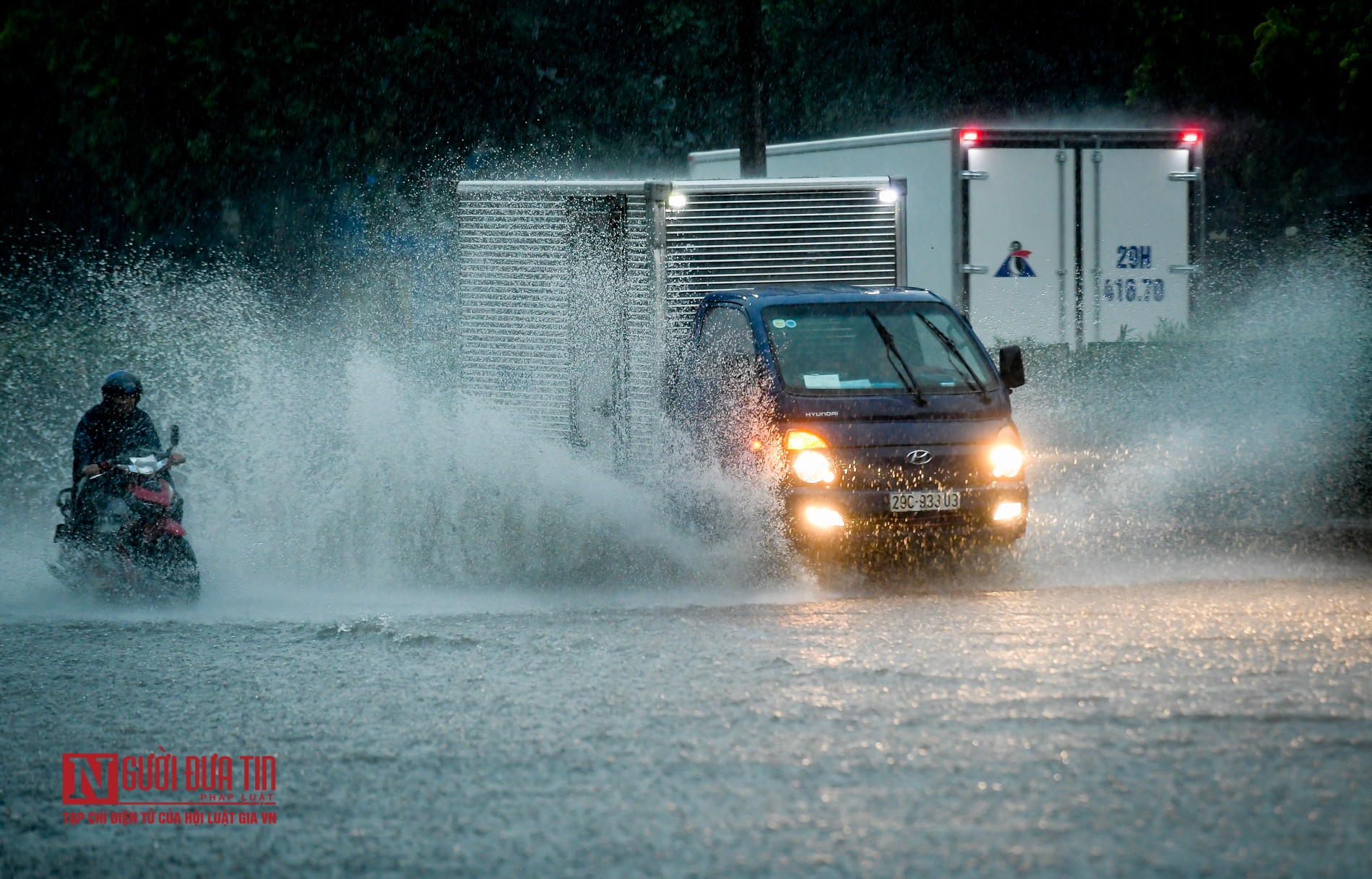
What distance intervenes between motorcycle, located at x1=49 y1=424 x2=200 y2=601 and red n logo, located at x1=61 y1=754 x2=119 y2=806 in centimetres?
383

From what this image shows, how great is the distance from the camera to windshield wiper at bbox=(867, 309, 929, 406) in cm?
1051

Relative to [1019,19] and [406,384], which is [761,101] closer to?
[406,384]

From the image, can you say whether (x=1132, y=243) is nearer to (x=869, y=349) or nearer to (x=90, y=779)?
(x=869, y=349)

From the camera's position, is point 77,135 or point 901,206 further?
point 77,135

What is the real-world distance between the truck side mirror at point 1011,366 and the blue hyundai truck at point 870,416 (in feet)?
0.03

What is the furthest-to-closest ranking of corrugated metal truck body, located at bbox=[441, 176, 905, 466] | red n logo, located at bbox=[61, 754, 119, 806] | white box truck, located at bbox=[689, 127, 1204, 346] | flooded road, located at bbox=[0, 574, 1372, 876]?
white box truck, located at bbox=[689, 127, 1204, 346]
corrugated metal truck body, located at bbox=[441, 176, 905, 466]
red n logo, located at bbox=[61, 754, 119, 806]
flooded road, located at bbox=[0, 574, 1372, 876]

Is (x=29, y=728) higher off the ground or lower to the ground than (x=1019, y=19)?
lower

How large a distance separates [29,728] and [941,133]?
509 inches

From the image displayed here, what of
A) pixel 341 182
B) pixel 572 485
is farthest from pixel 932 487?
pixel 341 182

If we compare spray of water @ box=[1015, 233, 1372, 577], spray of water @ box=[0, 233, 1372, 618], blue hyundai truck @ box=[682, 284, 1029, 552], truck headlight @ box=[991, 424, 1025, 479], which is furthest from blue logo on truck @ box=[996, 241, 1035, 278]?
truck headlight @ box=[991, 424, 1025, 479]

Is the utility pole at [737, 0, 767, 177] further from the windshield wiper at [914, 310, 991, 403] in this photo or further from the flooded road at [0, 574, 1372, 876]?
the flooded road at [0, 574, 1372, 876]

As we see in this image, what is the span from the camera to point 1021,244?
1847cm

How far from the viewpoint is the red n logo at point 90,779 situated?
5855 millimetres

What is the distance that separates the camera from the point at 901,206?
14.6m
